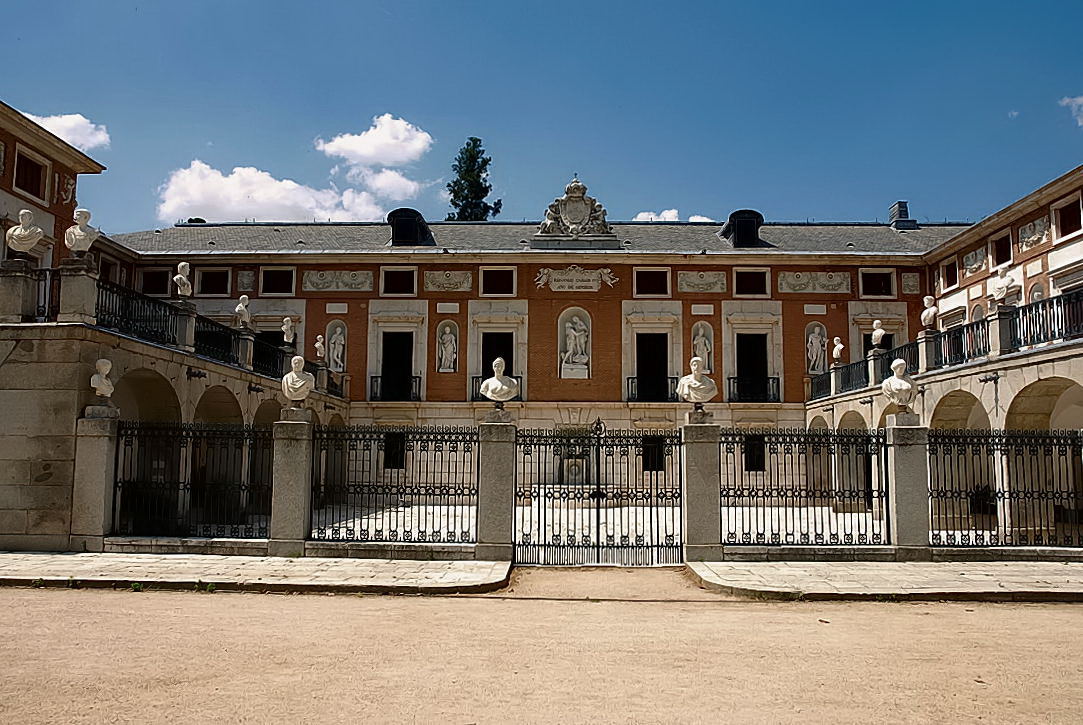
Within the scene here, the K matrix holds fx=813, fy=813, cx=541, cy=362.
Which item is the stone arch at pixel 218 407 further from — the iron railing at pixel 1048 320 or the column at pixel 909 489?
the iron railing at pixel 1048 320

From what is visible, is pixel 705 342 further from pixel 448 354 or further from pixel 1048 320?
pixel 1048 320

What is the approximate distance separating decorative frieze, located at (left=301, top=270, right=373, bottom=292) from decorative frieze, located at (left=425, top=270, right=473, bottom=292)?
204 cm

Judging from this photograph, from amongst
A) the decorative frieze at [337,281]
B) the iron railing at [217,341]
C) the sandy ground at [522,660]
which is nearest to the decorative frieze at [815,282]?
the decorative frieze at [337,281]

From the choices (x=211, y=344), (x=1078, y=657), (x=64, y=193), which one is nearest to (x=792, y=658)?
(x=1078, y=657)

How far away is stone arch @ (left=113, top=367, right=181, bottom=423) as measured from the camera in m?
15.4

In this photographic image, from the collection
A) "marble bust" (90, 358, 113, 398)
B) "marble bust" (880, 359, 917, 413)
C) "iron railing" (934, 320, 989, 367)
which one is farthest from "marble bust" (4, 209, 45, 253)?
"iron railing" (934, 320, 989, 367)

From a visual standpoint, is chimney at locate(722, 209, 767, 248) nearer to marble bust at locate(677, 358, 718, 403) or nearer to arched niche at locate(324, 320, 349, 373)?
arched niche at locate(324, 320, 349, 373)

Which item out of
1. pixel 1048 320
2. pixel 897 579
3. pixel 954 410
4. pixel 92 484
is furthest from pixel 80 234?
pixel 954 410

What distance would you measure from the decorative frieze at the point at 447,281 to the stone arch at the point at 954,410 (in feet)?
50.6

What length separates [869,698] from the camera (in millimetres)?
5719

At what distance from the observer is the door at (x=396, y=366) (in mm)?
28047

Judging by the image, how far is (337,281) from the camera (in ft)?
92.9

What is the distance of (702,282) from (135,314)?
18.9 metres

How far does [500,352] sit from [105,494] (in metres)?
Result: 16.8
